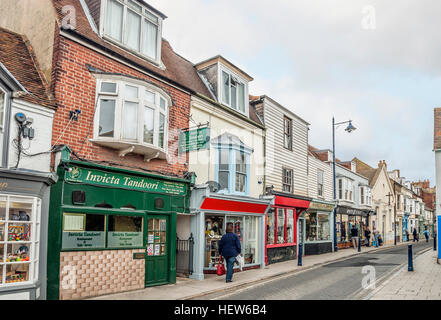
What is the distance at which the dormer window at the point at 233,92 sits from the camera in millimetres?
15402

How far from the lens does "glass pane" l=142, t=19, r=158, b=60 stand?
1176 centimetres

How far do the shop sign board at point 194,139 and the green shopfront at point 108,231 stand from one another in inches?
45.8

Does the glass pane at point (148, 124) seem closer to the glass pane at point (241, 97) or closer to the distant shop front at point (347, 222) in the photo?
the glass pane at point (241, 97)

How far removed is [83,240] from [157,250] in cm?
278

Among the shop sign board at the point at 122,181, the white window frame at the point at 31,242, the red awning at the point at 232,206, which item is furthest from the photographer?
the red awning at the point at 232,206

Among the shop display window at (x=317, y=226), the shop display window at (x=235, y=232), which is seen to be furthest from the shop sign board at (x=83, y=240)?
the shop display window at (x=317, y=226)

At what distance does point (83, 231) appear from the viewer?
29.6 feet

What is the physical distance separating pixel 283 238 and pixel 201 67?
31.2ft

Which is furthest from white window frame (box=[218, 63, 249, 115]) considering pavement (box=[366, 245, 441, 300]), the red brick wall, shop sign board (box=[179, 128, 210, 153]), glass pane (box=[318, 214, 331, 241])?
glass pane (box=[318, 214, 331, 241])

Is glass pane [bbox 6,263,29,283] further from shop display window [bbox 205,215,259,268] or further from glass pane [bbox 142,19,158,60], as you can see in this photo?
glass pane [bbox 142,19,158,60]

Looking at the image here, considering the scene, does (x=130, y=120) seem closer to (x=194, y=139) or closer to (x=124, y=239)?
(x=194, y=139)

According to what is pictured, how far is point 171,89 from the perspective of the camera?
39.9 feet

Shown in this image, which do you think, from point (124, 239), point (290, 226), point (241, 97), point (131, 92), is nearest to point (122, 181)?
point (124, 239)

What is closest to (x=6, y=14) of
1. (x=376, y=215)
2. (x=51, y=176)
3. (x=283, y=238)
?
(x=51, y=176)
